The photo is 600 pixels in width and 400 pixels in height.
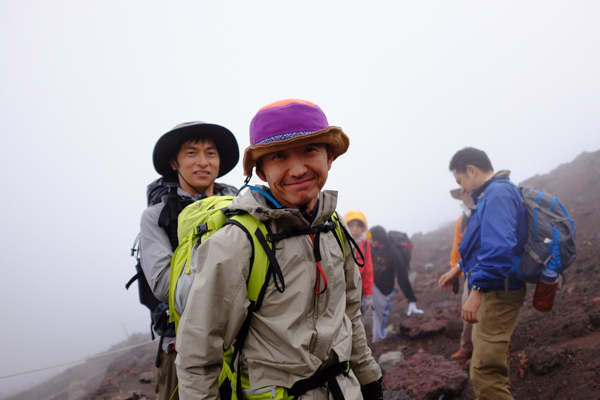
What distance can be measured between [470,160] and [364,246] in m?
3.33

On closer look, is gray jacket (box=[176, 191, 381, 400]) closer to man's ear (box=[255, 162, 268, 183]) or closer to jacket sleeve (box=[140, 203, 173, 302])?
man's ear (box=[255, 162, 268, 183])

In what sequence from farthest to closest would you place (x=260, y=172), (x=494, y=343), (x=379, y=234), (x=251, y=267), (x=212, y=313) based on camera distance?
1. (x=379, y=234)
2. (x=494, y=343)
3. (x=260, y=172)
4. (x=251, y=267)
5. (x=212, y=313)

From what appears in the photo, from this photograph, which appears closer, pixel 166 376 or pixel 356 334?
pixel 356 334

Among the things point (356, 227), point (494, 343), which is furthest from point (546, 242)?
point (356, 227)

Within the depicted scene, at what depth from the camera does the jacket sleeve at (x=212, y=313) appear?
1445mm

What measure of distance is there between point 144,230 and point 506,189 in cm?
352

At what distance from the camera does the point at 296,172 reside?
5.62 feet

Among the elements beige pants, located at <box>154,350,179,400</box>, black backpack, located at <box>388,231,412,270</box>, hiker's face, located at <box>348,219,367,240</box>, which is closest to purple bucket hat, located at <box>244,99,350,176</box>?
beige pants, located at <box>154,350,179,400</box>

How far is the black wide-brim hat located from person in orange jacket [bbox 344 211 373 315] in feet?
13.5

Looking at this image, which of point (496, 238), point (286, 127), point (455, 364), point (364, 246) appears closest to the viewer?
point (286, 127)

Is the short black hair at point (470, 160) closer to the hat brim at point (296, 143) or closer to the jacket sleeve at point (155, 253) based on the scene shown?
the hat brim at point (296, 143)

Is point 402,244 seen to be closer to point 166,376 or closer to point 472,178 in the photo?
point 472,178

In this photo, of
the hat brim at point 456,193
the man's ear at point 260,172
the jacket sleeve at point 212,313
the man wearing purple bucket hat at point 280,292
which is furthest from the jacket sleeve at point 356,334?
the hat brim at point 456,193

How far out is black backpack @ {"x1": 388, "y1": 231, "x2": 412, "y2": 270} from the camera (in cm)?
847
